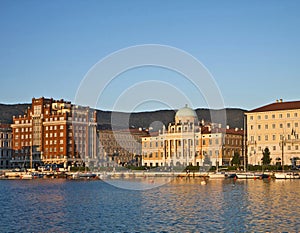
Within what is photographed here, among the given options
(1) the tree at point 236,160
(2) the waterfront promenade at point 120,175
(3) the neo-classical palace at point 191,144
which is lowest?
(2) the waterfront promenade at point 120,175

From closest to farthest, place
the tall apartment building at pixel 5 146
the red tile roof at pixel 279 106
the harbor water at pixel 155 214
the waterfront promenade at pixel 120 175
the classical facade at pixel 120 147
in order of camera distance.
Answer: the harbor water at pixel 155 214, the waterfront promenade at pixel 120 175, the red tile roof at pixel 279 106, the classical facade at pixel 120 147, the tall apartment building at pixel 5 146

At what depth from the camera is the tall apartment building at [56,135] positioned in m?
156

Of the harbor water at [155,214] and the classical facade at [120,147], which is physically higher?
the classical facade at [120,147]

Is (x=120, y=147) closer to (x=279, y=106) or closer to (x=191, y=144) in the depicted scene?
(x=191, y=144)

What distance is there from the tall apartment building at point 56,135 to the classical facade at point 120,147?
4858mm

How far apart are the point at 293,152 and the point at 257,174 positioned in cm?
1803

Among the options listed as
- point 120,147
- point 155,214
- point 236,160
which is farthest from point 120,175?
point 155,214

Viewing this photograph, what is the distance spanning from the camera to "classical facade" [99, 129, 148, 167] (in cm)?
16446

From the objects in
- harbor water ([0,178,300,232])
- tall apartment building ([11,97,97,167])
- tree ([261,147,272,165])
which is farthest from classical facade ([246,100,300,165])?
harbor water ([0,178,300,232])

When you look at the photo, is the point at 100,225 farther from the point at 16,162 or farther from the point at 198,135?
the point at 16,162

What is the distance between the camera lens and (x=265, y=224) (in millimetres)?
38906

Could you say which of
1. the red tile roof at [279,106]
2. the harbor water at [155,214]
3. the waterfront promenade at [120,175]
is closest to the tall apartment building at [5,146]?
the waterfront promenade at [120,175]

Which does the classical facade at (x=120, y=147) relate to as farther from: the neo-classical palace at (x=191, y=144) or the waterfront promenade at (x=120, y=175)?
the waterfront promenade at (x=120, y=175)

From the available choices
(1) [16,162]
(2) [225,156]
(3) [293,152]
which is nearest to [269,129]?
(3) [293,152]
